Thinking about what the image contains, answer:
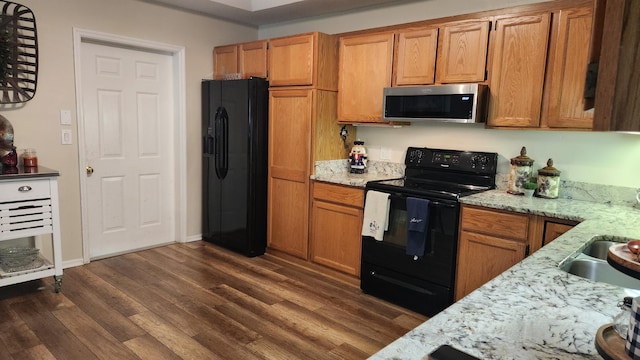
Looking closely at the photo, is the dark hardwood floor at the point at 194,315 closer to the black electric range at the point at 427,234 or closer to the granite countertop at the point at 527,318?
the black electric range at the point at 427,234

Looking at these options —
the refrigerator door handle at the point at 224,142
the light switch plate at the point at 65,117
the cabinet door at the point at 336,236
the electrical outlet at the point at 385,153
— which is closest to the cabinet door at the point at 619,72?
the cabinet door at the point at 336,236

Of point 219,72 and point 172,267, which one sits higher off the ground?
point 219,72

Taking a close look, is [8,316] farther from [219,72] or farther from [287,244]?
[219,72]

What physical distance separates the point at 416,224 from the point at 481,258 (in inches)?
18.7

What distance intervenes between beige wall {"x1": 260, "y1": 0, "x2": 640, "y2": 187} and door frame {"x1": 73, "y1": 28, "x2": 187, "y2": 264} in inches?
61.4

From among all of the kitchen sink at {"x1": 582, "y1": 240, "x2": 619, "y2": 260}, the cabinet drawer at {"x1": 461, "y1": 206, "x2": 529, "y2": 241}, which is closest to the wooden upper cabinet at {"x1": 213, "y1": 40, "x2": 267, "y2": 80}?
the cabinet drawer at {"x1": 461, "y1": 206, "x2": 529, "y2": 241}

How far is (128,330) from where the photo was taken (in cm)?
262

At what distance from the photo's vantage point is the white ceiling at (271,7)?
383cm

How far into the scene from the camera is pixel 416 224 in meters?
2.87

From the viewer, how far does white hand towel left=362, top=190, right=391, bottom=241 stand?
10.1ft

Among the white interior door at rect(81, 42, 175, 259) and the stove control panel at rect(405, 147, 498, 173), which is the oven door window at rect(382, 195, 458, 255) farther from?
the white interior door at rect(81, 42, 175, 259)

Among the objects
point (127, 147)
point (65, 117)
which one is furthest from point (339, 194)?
point (65, 117)

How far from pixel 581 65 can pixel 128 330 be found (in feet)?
10.9

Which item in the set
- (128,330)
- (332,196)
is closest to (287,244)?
(332,196)
